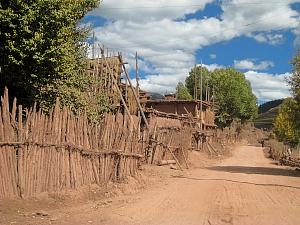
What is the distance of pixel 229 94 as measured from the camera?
74.5m

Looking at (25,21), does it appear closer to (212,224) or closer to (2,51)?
(2,51)

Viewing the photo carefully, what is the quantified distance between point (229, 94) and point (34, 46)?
63869 millimetres

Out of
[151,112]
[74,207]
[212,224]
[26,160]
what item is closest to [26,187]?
[26,160]

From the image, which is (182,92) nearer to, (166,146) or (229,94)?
(229,94)

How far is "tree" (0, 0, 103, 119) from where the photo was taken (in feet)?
41.4

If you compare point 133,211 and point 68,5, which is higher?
point 68,5

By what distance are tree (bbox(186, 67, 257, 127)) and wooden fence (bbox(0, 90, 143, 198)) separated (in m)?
58.5

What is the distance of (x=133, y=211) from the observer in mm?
10883

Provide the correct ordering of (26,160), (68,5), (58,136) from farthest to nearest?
(68,5)
(58,136)
(26,160)

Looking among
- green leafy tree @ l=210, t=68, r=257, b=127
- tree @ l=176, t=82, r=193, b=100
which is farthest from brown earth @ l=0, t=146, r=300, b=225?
green leafy tree @ l=210, t=68, r=257, b=127

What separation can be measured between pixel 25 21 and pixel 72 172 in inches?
170

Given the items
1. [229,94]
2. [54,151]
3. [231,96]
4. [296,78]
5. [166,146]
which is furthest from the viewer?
[229,94]

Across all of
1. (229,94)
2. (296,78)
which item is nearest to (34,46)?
(296,78)

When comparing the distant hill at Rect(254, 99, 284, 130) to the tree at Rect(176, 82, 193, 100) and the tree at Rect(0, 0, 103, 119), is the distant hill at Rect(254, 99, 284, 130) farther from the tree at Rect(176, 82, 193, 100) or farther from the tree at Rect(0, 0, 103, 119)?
the tree at Rect(0, 0, 103, 119)
